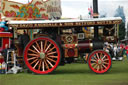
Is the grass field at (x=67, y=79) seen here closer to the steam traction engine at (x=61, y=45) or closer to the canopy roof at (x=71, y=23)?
the steam traction engine at (x=61, y=45)

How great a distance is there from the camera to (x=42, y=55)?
11.0 meters

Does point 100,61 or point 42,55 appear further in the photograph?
point 42,55

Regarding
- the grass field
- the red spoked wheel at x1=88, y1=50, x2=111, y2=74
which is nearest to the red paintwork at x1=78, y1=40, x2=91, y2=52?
the red spoked wheel at x1=88, y1=50, x2=111, y2=74

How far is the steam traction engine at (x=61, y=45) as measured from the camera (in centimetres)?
1082

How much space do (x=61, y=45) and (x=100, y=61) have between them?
163 centimetres

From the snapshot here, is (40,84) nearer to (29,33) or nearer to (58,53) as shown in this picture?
(58,53)

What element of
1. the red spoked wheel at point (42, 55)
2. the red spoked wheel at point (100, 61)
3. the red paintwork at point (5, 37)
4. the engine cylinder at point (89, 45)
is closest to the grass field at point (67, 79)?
the red spoked wheel at point (100, 61)

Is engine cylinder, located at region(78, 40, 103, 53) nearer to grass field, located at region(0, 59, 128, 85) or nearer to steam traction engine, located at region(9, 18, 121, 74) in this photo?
steam traction engine, located at region(9, 18, 121, 74)

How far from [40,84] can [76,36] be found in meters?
3.41

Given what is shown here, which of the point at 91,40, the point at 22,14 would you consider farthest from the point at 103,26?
the point at 22,14

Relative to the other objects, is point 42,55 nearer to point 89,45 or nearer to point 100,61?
point 89,45

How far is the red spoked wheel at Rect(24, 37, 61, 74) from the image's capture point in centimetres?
1098

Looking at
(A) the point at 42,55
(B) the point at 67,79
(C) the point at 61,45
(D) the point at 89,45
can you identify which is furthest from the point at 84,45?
(B) the point at 67,79

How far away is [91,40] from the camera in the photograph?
1126 centimetres
